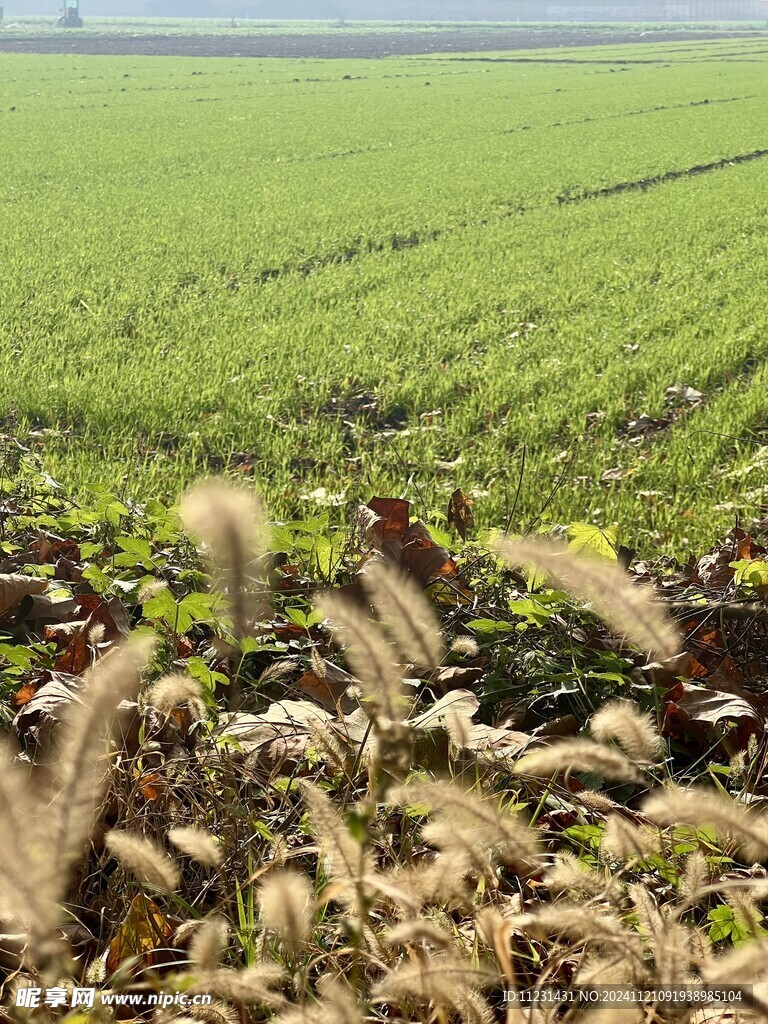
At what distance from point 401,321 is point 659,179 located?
1297 cm

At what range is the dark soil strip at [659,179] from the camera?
18172mm

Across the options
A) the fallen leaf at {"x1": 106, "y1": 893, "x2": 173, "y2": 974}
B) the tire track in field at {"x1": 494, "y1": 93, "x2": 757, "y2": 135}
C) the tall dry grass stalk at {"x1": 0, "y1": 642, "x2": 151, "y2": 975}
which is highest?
the tire track in field at {"x1": 494, "y1": 93, "x2": 757, "y2": 135}

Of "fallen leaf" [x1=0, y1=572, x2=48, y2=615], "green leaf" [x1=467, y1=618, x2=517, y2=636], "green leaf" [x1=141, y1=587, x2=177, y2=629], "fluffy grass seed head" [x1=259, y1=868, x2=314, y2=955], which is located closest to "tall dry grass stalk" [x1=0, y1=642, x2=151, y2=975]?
"fluffy grass seed head" [x1=259, y1=868, x2=314, y2=955]

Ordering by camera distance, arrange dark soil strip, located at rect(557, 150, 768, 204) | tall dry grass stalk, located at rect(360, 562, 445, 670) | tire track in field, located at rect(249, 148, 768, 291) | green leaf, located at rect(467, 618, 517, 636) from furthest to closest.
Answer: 1. dark soil strip, located at rect(557, 150, 768, 204)
2. tire track in field, located at rect(249, 148, 768, 291)
3. green leaf, located at rect(467, 618, 517, 636)
4. tall dry grass stalk, located at rect(360, 562, 445, 670)

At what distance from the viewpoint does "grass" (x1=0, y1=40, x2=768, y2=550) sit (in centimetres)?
562

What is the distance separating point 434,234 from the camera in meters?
14.6

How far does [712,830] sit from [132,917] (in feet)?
3.20

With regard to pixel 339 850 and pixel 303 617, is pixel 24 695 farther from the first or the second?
pixel 339 850

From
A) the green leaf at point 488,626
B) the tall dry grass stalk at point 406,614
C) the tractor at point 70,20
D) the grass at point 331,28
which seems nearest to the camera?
the tall dry grass stalk at point 406,614

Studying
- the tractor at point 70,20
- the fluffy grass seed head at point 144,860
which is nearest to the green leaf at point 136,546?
the fluffy grass seed head at point 144,860

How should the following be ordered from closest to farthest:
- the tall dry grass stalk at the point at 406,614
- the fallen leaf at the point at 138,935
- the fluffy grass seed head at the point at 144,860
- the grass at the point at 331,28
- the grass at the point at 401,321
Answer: the fluffy grass seed head at the point at 144,860, the tall dry grass stalk at the point at 406,614, the fallen leaf at the point at 138,935, the grass at the point at 401,321, the grass at the point at 331,28

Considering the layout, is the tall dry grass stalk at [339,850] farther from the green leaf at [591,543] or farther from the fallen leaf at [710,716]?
the green leaf at [591,543]

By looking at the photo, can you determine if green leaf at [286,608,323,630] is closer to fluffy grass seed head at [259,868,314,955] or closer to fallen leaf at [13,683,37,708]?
fallen leaf at [13,683,37,708]

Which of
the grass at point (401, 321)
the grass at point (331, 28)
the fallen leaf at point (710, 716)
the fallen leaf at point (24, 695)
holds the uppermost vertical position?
the grass at point (331, 28)
